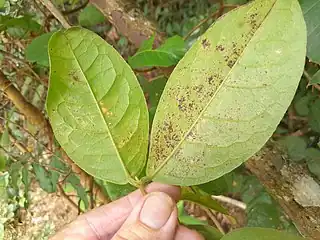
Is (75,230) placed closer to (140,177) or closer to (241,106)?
(140,177)

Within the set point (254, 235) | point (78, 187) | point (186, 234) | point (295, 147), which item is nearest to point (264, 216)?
point (295, 147)

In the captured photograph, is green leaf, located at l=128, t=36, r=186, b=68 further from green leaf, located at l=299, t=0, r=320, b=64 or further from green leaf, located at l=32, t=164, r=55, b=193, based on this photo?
green leaf, located at l=32, t=164, r=55, b=193

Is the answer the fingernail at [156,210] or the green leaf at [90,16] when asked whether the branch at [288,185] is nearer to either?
the fingernail at [156,210]

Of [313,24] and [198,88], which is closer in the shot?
[198,88]

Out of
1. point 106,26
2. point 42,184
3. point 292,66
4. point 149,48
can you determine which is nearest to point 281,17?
point 292,66

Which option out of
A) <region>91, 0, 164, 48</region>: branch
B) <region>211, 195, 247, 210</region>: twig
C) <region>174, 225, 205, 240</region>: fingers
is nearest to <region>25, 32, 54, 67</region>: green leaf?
<region>91, 0, 164, 48</region>: branch

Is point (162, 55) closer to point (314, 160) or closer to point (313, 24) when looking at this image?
point (313, 24)

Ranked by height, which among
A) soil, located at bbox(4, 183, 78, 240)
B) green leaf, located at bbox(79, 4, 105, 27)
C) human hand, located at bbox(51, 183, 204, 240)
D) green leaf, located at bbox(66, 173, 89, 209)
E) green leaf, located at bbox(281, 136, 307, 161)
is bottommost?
soil, located at bbox(4, 183, 78, 240)

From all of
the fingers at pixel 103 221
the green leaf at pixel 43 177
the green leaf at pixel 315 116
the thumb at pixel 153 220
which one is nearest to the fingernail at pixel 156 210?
the thumb at pixel 153 220
